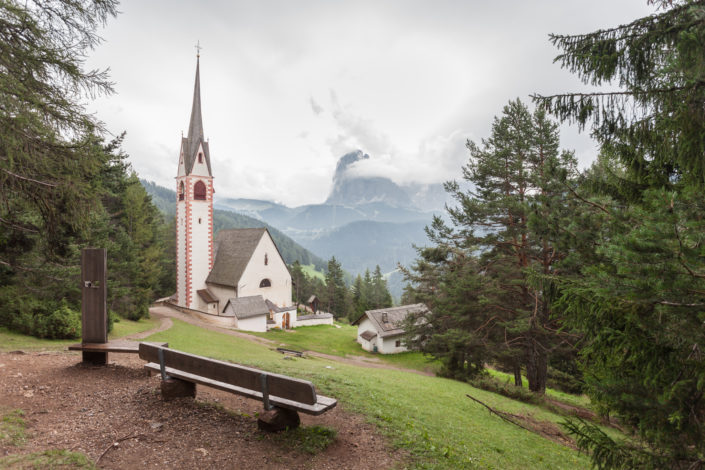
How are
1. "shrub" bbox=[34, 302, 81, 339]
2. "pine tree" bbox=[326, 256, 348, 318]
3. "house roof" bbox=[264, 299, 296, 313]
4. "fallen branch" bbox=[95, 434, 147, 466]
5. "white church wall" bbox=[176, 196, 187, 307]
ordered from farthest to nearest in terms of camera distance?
"pine tree" bbox=[326, 256, 348, 318] → "house roof" bbox=[264, 299, 296, 313] → "white church wall" bbox=[176, 196, 187, 307] → "shrub" bbox=[34, 302, 81, 339] → "fallen branch" bbox=[95, 434, 147, 466]

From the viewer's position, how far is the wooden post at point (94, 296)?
6.71m

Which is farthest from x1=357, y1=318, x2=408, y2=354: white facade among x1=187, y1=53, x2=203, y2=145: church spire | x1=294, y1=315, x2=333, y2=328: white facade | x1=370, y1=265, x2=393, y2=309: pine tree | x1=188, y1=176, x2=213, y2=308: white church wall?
x1=370, y1=265, x2=393, y2=309: pine tree

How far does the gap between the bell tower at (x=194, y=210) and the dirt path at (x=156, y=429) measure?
27526 mm

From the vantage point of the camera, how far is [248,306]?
30.5 m

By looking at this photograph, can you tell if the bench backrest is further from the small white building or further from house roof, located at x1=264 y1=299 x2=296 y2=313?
house roof, located at x1=264 y1=299 x2=296 y2=313

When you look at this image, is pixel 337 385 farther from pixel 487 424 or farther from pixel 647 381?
pixel 647 381

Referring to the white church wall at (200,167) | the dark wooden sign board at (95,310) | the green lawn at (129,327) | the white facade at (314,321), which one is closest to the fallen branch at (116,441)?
the dark wooden sign board at (95,310)

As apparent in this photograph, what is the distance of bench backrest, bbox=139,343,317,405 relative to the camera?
4.36 metres

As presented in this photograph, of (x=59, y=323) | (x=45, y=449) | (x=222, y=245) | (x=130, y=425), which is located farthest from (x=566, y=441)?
(x=222, y=245)

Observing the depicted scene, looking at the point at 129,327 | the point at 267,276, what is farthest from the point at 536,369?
the point at 267,276

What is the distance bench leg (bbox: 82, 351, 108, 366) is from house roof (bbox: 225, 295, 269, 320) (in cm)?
2272

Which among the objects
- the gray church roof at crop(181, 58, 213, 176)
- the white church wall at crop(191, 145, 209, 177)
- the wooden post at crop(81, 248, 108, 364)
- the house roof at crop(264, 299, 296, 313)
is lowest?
the house roof at crop(264, 299, 296, 313)

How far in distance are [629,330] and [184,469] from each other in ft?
16.2

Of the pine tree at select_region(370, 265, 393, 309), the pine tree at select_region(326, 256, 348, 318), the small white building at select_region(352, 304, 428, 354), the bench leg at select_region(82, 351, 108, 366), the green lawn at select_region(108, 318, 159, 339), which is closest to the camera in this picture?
the bench leg at select_region(82, 351, 108, 366)
